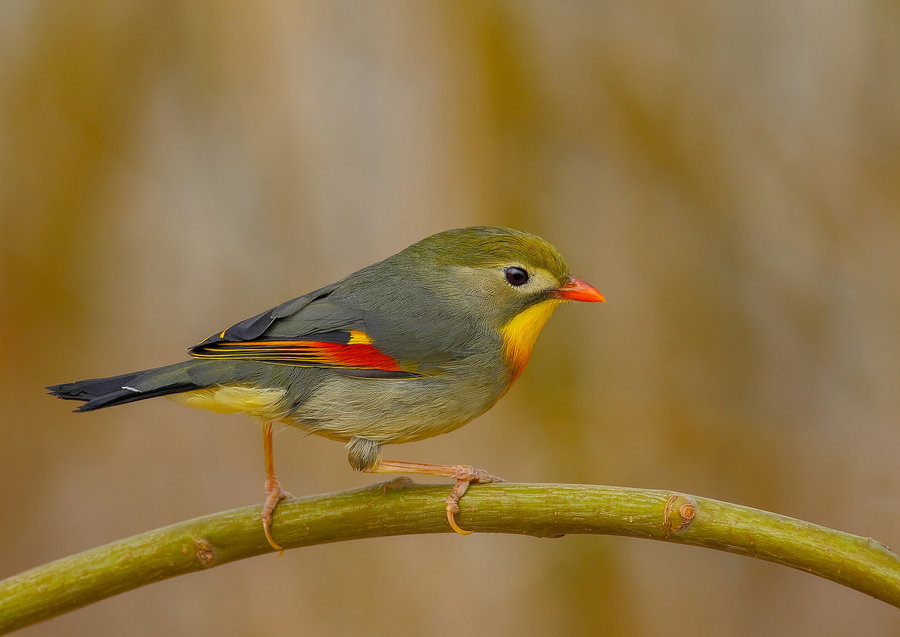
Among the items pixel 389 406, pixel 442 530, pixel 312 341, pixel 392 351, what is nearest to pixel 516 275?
pixel 392 351

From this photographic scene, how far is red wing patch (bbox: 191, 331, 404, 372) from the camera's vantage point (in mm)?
2998

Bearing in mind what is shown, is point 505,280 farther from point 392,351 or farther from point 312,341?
point 312,341

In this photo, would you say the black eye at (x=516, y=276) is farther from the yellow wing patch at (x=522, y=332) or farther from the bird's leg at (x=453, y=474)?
the bird's leg at (x=453, y=474)

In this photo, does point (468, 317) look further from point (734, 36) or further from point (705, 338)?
point (734, 36)

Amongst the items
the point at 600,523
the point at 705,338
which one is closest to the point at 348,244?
the point at 705,338

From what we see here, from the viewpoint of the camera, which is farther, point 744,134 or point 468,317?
point 744,134

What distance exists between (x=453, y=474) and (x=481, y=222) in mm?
2542

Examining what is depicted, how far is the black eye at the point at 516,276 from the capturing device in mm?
3312

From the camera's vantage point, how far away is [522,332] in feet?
11.0

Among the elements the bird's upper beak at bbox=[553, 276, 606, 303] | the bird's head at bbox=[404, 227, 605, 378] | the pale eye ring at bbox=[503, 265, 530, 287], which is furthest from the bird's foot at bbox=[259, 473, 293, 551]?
the bird's upper beak at bbox=[553, 276, 606, 303]

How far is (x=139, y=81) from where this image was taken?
17.3 ft

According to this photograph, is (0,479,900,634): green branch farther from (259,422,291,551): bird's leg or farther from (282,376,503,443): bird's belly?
(282,376,503,443): bird's belly

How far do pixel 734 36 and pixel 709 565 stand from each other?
10.1 feet

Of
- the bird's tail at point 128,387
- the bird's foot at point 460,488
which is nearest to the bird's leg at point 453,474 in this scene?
the bird's foot at point 460,488
